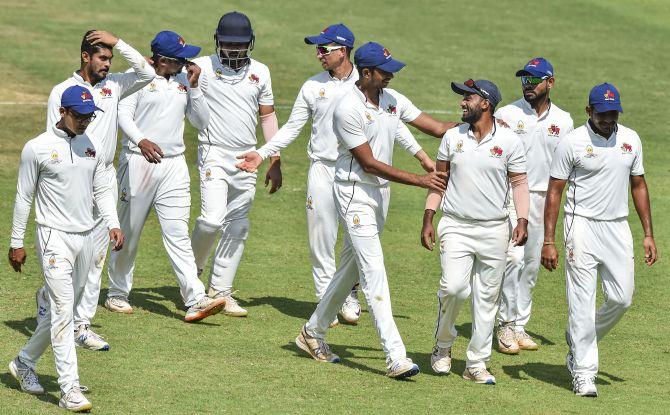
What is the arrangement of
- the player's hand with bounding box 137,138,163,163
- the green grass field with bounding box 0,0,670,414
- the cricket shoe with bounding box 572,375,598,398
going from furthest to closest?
the player's hand with bounding box 137,138,163,163, the cricket shoe with bounding box 572,375,598,398, the green grass field with bounding box 0,0,670,414

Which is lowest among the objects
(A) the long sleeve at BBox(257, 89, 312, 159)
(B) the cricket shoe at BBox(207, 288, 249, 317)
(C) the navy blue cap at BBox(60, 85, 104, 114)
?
(B) the cricket shoe at BBox(207, 288, 249, 317)

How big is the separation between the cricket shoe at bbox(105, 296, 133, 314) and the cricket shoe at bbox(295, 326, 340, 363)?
220 cm

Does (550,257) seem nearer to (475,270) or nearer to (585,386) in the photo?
(475,270)

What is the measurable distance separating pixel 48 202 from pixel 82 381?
5.36 ft

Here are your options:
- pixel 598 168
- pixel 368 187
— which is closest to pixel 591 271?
pixel 598 168

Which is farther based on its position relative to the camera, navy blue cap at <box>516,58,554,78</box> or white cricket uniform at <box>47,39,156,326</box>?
navy blue cap at <box>516,58,554,78</box>

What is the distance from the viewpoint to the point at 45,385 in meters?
11.1

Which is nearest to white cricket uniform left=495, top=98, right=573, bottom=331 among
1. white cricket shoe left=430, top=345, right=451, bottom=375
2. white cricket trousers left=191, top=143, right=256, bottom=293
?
white cricket shoe left=430, top=345, right=451, bottom=375

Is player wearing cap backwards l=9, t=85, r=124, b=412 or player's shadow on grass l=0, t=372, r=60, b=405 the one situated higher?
player wearing cap backwards l=9, t=85, r=124, b=412

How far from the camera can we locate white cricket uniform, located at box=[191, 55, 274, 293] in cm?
1397

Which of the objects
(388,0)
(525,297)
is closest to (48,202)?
(525,297)

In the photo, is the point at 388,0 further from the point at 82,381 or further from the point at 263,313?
the point at 82,381

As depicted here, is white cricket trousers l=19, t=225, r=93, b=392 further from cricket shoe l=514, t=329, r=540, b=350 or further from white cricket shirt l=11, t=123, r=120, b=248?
cricket shoe l=514, t=329, r=540, b=350

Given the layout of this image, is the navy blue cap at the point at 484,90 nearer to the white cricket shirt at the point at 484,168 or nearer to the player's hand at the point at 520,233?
the white cricket shirt at the point at 484,168
